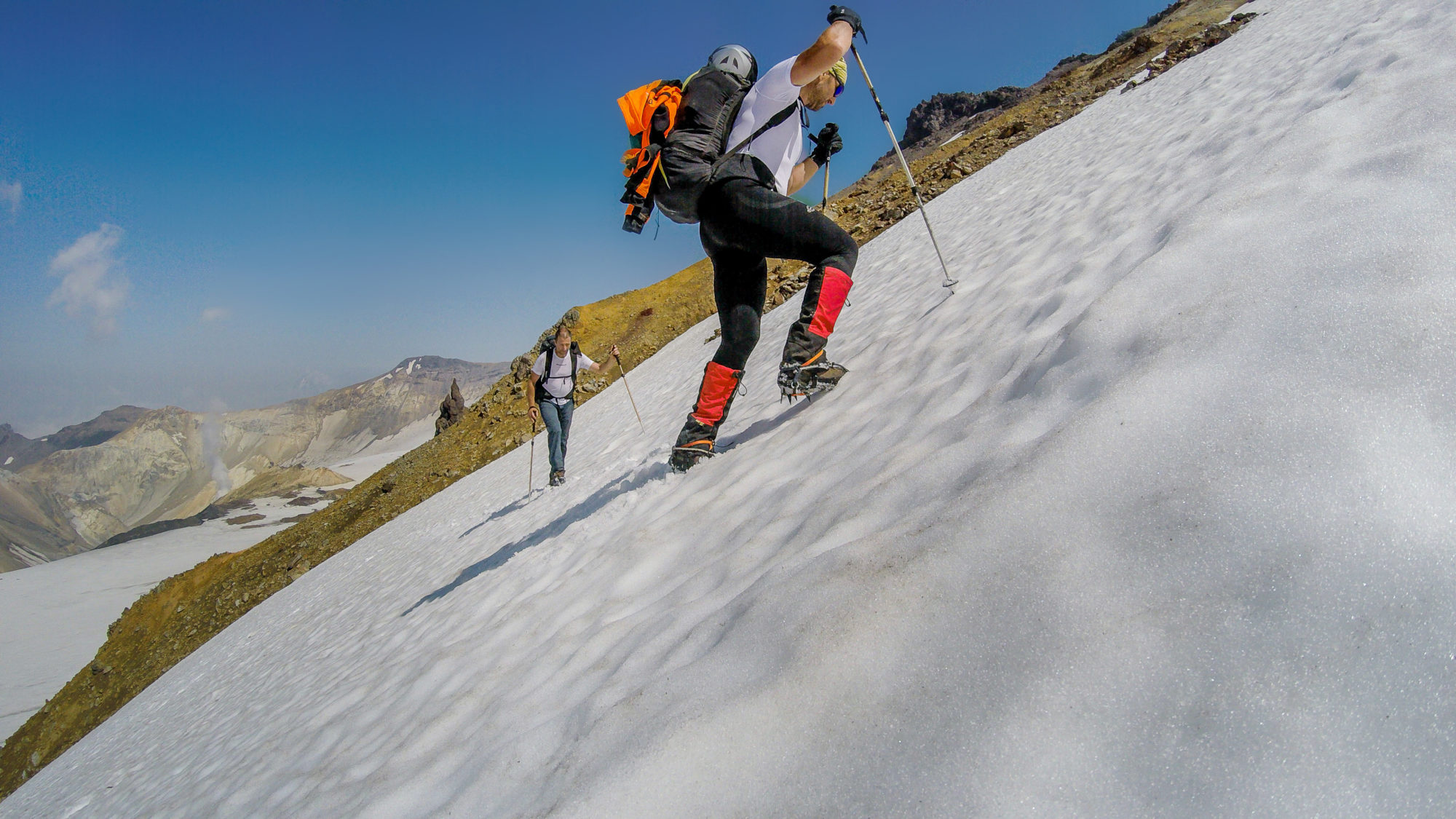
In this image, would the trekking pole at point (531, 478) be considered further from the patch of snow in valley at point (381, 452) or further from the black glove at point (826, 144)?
the patch of snow in valley at point (381, 452)

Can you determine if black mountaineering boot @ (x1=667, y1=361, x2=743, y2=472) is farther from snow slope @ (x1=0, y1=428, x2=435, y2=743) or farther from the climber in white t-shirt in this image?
snow slope @ (x1=0, y1=428, x2=435, y2=743)

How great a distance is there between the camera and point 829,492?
252 cm

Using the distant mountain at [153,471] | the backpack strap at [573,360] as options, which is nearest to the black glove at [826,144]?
the backpack strap at [573,360]

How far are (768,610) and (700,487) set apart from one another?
6.63 feet

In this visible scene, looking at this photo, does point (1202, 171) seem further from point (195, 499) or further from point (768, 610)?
point (195, 499)

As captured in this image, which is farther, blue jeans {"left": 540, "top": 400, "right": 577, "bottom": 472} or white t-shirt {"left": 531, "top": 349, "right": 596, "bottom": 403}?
white t-shirt {"left": 531, "top": 349, "right": 596, "bottom": 403}

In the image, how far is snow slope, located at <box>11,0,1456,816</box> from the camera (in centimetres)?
95

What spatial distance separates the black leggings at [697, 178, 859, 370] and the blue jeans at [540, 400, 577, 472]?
5.67m

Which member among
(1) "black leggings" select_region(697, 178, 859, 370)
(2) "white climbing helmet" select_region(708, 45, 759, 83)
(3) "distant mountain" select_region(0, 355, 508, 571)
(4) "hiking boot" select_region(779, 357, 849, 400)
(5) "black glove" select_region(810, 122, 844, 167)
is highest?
(3) "distant mountain" select_region(0, 355, 508, 571)

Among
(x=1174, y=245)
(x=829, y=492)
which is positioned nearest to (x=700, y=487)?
(x=829, y=492)

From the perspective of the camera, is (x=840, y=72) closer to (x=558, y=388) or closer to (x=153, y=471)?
(x=558, y=388)

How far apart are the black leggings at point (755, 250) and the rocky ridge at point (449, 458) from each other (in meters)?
13.0

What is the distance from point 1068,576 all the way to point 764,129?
121 inches

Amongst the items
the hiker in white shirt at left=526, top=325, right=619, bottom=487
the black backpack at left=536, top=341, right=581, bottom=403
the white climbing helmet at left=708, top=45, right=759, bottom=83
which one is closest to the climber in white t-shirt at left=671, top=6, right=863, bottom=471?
the white climbing helmet at left=708, top=45, right=759, bottom=83
